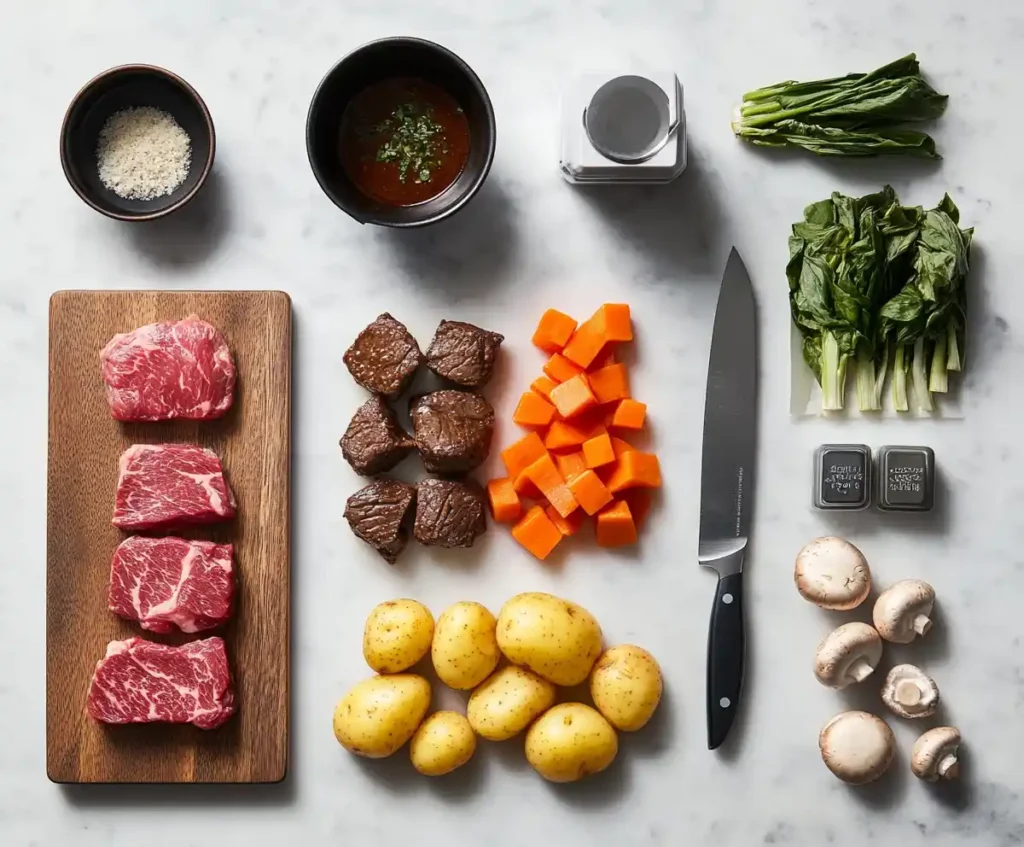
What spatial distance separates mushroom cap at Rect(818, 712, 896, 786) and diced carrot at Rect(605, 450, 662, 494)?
2.52 ft

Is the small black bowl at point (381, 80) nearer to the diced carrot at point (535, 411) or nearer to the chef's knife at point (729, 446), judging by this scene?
the diced carrot at point (535, 411)

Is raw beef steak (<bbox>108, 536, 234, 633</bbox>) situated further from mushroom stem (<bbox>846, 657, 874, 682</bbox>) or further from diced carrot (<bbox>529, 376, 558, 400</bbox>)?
mushroom stem (<bbox>846, 657, 874, 682</bbox>)

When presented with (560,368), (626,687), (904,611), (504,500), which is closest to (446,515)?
(504,500)

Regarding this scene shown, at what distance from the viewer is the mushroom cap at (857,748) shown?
2.58 m

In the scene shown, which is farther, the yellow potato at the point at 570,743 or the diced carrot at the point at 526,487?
the diced carrot at the point at 526,487

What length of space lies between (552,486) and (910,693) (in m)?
1.05

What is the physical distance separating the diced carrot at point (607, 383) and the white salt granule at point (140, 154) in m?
1.18

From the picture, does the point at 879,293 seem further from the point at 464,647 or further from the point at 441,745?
the point at 441,745

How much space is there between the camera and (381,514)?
262 cm

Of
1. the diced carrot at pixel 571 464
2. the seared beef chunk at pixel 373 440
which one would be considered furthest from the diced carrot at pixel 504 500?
the seared beef chunk at pixel 373 440

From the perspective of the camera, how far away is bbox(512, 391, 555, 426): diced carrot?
2.66m

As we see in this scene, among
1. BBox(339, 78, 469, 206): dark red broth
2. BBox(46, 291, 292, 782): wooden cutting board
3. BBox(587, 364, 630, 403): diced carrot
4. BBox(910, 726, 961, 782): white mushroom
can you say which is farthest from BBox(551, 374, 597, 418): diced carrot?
BBox(910, 726, 961, 782): white mushroom

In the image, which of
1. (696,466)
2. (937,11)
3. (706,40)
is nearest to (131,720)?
(696,466)

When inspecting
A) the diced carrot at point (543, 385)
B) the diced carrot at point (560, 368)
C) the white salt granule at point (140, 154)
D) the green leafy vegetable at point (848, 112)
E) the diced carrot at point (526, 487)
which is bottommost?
the diced carrot at point (526, 487)
